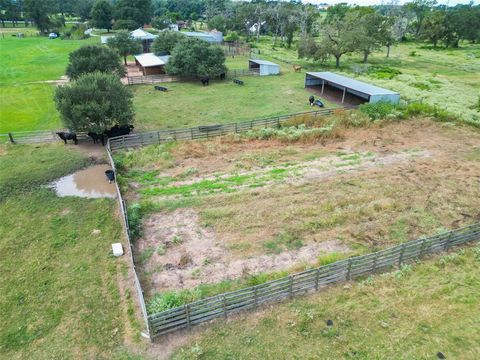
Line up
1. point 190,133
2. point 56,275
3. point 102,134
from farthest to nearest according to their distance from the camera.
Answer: point 190,133 → point 102,134 → point 56,275

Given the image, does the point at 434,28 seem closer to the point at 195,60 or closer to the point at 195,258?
the point at 195,60

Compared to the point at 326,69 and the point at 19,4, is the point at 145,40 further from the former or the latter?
the point at 19,4

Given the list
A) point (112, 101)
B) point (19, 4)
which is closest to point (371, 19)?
point (112, 101)

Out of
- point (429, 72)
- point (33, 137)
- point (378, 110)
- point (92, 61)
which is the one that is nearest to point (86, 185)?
point (33, 137)

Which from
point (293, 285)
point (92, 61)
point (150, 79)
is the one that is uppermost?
point (92, 61)

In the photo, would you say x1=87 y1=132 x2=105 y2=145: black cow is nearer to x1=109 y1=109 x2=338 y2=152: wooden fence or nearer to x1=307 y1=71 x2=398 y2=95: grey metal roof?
x1=109 y1=109 x2=338 y2=152: wooden fence

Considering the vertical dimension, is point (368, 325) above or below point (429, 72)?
below

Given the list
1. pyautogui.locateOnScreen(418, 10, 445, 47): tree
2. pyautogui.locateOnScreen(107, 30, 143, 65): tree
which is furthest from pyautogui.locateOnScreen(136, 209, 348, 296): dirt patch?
pyautogui.locateOnScreen(418, 10, 445, 47): tree
